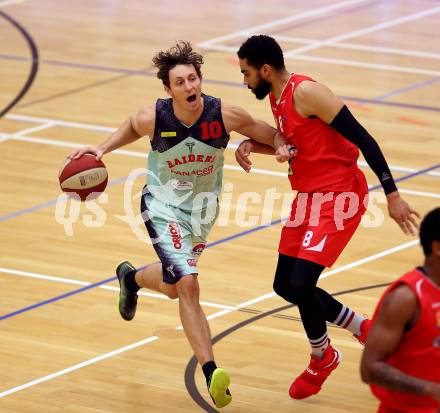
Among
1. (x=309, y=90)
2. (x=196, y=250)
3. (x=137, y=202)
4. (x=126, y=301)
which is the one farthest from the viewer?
(x=137, y=202)

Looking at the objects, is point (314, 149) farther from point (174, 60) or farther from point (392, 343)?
point (392, 343)

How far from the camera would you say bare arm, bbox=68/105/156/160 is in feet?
25.8

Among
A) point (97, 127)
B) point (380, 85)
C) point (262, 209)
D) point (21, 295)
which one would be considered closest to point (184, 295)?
point (21, 295)

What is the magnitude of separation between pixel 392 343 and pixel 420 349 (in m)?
0.19

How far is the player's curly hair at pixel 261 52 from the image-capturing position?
7562 millimetres

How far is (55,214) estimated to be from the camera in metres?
11.6

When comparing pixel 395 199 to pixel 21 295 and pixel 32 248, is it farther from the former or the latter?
pixel 32 248

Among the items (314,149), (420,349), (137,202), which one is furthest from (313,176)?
(137,202)

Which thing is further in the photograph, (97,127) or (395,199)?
(97,127)

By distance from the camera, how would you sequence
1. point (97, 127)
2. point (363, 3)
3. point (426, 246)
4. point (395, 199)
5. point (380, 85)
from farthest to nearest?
point (363, 3), point (380, 85), point (97, 127), point (395, 199), point (426, 246)

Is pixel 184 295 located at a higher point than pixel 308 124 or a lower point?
lower

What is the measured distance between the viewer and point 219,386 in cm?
735

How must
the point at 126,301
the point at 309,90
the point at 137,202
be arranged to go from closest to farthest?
the point at 309,90, the point at 126,301, the point at 137,202

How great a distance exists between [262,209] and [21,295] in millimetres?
2846
